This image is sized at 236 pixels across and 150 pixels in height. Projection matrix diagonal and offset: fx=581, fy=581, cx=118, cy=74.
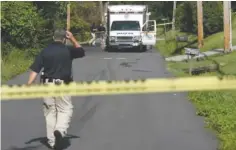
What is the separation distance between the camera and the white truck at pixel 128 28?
3428 cm

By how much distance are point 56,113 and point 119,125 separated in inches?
76.8

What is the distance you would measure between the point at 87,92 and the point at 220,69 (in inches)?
515

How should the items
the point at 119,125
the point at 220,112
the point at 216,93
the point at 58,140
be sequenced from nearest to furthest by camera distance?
the point at 58,140 → the point at 119,125 → the point at 220,112 → the point at 216,93

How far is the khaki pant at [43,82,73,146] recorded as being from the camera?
777cm

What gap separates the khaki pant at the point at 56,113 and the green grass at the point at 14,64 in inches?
348

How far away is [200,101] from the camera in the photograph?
39.1 feet

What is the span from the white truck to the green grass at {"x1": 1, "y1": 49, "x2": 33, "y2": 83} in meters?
12.1

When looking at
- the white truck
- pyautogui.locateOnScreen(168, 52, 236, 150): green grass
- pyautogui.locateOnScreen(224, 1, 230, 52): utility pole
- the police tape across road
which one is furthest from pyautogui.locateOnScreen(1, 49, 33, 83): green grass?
the white truck

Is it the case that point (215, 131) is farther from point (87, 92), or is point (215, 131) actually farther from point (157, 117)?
point (87, 92)

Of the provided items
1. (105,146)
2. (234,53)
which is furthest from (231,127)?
(234,53)

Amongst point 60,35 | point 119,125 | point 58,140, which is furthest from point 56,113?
point 119,125

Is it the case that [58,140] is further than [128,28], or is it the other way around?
[128,28]

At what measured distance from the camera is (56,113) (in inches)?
311

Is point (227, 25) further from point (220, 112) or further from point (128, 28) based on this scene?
point (220, 112)
